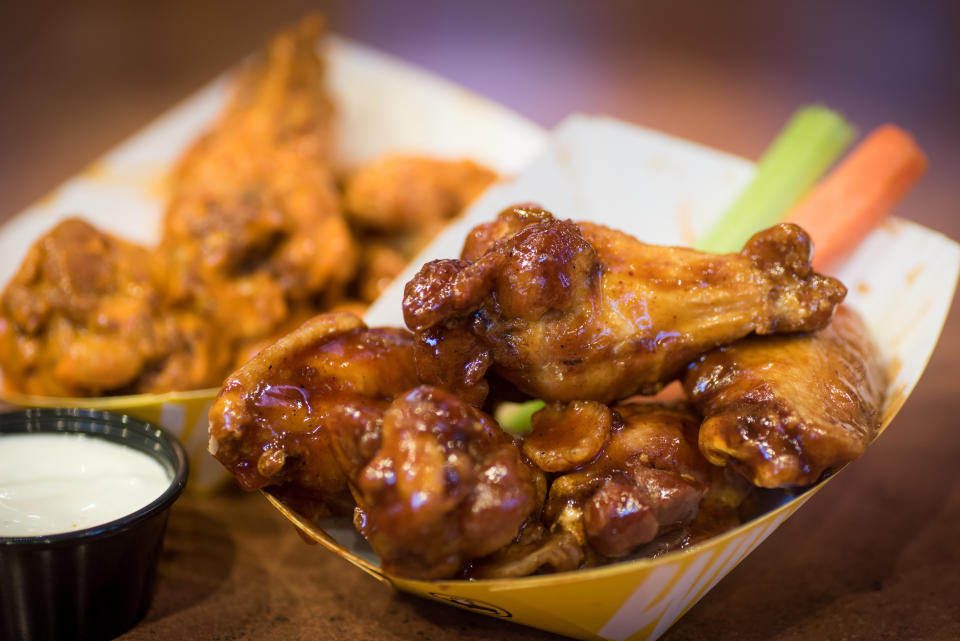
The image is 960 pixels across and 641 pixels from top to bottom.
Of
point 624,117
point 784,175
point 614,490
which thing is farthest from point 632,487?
point 624,117

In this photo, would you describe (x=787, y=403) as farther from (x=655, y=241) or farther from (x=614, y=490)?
(x=655, y=241)

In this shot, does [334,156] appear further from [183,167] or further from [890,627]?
[890,627]

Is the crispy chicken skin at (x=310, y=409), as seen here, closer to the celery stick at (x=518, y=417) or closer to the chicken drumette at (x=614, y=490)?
the chicken drumette at (x=614, y=490)

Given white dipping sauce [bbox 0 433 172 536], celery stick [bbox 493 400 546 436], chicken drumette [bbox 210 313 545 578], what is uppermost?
chicken drumette [bbox 210 313 545 578]

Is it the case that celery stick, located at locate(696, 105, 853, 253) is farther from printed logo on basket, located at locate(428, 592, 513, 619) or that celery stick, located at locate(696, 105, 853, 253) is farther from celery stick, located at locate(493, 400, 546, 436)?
printed logo on basket, located at locate(428, 592, 513, 619)

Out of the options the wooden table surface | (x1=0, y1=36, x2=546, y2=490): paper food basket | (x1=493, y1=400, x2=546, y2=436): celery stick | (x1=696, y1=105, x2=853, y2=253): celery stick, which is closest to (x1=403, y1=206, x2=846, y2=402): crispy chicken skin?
(x1=493, y1=400, x2=546, y2=436): celery stick

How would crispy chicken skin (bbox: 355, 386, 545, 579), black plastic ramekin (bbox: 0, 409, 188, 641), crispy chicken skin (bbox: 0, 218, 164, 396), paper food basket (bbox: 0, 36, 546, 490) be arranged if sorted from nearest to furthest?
crispy chicken skin (bbox: 355, 386, 545, 579), black plastic ramekin (bbox: 0, 409, 188, 641), crispy chicken skin (bbox: 0, 218, 164, 396), paper food basket (bbox: 0, 36, 546, 490)

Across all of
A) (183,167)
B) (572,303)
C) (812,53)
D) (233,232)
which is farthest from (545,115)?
(572,303)
